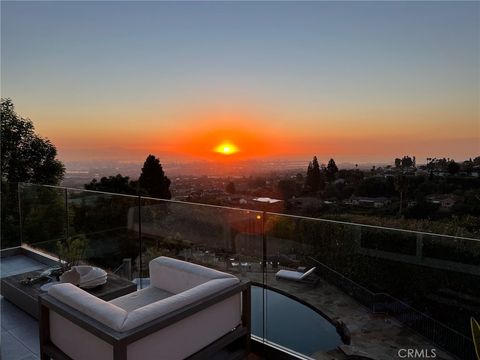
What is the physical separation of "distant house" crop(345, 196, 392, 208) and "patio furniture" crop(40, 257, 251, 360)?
16997 millimetres

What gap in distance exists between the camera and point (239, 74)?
388 inches

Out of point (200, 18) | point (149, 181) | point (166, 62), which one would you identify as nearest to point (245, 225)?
point (200, 18)

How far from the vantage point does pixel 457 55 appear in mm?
10781

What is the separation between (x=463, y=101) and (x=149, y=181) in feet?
55.2

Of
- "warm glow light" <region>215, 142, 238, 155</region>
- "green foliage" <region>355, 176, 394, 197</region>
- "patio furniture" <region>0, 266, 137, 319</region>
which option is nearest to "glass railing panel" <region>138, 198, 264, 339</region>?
"patio furniture" <region>0, 266, 137, 319</region>

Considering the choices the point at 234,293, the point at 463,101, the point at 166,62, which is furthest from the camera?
the point at 463,101

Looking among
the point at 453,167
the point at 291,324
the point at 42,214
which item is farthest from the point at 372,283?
the point at 453,167

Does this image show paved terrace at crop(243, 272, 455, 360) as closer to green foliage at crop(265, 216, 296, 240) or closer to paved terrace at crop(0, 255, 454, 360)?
paved terrace at crop(0, 255, 454, 360)

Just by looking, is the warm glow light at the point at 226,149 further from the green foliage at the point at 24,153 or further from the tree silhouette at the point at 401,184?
the tree silhouette at the point at 401,184

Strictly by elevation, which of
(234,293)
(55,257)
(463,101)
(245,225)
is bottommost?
(55,257)

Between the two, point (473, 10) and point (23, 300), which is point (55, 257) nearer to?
point (23, 300)

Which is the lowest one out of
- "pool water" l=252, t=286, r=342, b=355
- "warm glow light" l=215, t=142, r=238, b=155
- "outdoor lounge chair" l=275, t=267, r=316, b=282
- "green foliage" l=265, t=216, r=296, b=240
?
"pool water" l=252, t=286, r=342, b=355

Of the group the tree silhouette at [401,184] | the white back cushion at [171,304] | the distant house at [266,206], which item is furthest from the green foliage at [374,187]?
the white back cushion at [171,304]

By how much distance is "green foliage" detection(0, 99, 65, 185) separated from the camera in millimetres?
9094
